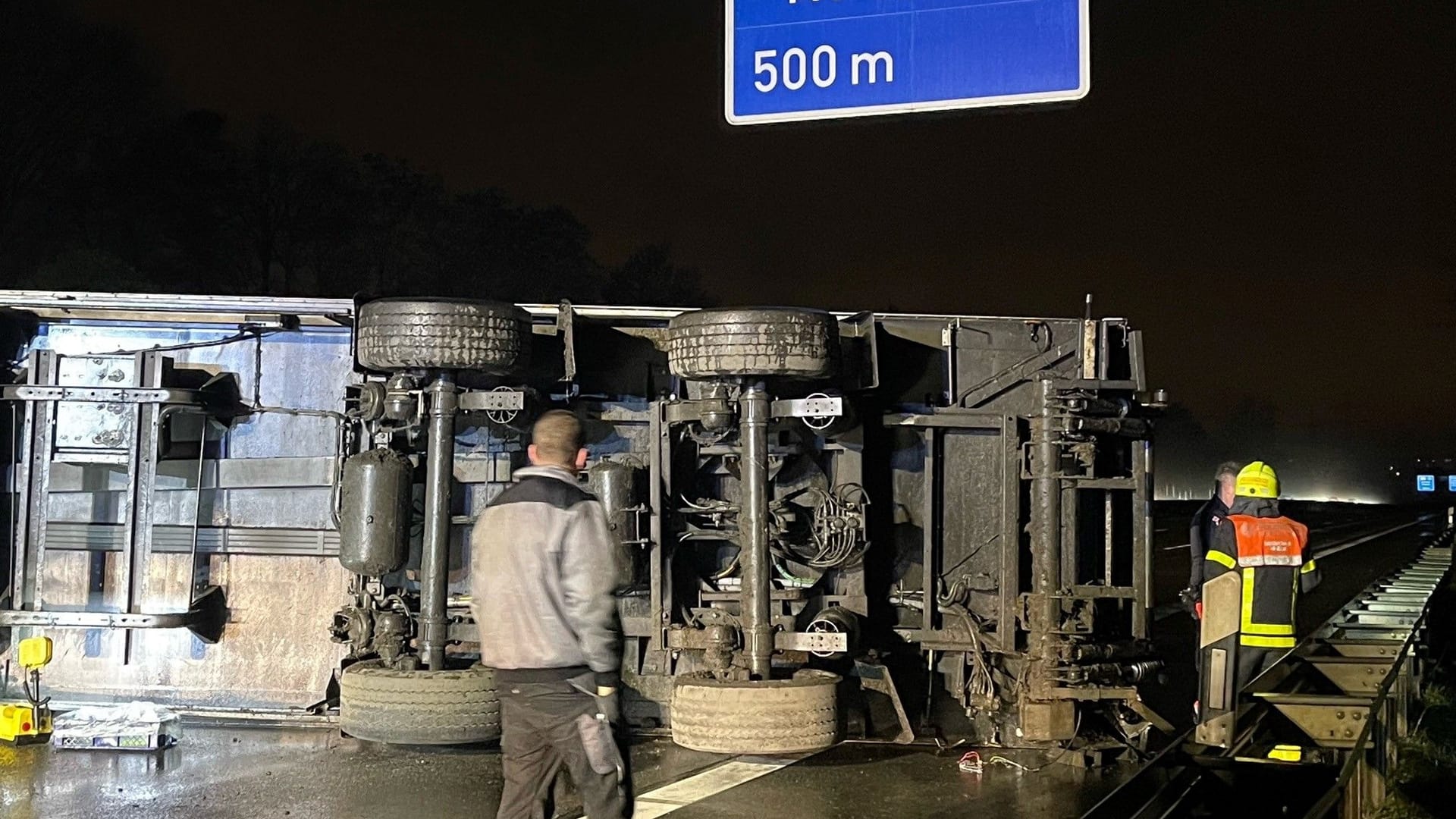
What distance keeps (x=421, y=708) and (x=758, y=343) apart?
2.80m

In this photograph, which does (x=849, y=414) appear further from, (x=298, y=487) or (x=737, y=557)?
(x=298, y=487)

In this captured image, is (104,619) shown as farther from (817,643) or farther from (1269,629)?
(1269,629)

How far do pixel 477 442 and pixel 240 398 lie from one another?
5.23 feet

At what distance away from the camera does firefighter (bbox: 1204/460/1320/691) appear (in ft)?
25.2

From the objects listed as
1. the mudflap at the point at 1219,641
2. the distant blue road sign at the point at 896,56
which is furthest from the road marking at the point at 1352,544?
the distant blue road sign at the point at 896,56

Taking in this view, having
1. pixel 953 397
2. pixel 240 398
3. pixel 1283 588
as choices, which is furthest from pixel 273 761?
pixel 1283 588

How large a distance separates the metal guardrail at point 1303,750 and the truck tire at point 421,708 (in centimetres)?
418

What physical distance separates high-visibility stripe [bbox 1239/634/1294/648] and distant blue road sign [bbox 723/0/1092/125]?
3.80 metres

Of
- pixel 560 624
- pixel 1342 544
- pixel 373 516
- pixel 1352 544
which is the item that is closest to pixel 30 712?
pixel 373 516

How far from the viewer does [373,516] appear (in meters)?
8.09

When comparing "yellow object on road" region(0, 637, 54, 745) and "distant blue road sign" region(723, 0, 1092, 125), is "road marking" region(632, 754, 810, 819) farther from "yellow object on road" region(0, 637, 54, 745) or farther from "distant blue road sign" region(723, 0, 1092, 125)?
"yellow object on road" region(0, 637, 54, 745)

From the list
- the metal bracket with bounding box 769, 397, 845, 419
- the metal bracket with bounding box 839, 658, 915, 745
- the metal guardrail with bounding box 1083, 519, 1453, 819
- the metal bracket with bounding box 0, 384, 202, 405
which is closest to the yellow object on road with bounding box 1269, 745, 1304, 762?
the metal guardrail with bounding box 1083, 519, 1453, 819

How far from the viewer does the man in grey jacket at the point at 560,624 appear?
5008 mm

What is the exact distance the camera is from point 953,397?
865cm
